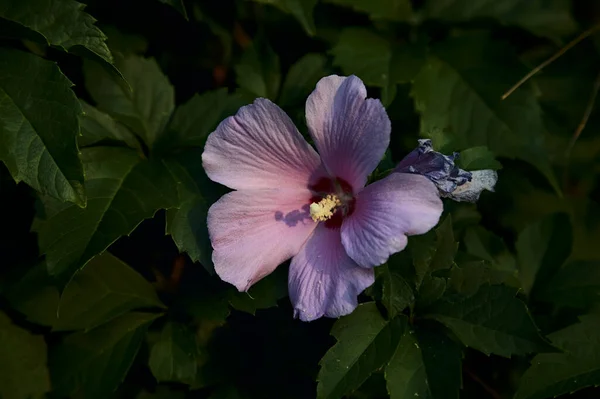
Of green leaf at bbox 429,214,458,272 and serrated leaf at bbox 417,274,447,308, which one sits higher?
green leaf at bbox 429,214,458,272

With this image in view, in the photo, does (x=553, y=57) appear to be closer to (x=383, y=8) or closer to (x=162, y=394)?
(x=383, y=8)

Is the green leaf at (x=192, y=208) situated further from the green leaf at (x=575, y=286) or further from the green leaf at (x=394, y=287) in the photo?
the green leaf at (x=575, y=286)

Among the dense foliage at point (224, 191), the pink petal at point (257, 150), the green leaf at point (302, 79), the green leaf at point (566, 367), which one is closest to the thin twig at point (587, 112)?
the dense foliage at point (224, 191)

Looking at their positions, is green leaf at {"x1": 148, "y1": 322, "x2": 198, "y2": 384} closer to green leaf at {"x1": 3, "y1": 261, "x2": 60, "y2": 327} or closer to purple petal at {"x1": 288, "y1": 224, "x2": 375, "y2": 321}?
green leaf at {"x1": 3, "y1": 261, "x2": 60, "y2": 327}

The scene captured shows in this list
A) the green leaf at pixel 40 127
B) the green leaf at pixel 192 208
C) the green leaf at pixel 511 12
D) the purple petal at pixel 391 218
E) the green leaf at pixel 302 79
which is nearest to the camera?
the purple petal at pixel 391 218

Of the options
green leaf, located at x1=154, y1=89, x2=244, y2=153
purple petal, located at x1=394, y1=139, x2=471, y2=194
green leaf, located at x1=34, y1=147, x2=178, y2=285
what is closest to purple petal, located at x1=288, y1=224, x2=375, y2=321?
purple petal, located at x1=394, y1=139, x2=471, y2=194

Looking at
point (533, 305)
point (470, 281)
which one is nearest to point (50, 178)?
point (470, 281)

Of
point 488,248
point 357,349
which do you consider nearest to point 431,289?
point 357,349
